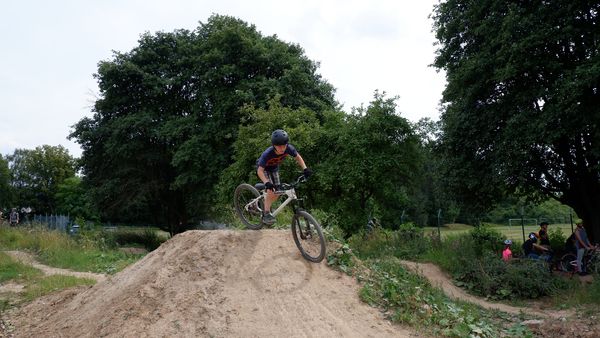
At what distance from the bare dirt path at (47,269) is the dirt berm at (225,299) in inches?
171

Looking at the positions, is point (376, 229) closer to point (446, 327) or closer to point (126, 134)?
point (446, 327)

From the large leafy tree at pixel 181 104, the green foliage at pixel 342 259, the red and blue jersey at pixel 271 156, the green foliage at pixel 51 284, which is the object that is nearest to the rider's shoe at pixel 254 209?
the red and blue jersey at pixel 271 156

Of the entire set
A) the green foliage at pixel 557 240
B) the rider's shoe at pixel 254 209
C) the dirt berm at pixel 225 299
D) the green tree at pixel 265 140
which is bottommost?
the green foliage at pixel 557 240

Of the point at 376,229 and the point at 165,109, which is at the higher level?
the point at 165,109

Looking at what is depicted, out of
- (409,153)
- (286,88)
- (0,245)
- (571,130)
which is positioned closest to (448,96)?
(409,153)

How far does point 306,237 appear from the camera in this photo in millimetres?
7504

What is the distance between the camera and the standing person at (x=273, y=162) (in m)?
7.28

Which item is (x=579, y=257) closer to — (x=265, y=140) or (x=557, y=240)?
(x=557, y=240)

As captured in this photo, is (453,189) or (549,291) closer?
(549,291)

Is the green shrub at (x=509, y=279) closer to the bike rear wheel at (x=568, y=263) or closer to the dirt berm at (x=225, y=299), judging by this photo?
the bike rear wheel at (x=568, y=263)

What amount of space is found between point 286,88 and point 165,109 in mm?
8269

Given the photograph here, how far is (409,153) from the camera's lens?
18.5 metres

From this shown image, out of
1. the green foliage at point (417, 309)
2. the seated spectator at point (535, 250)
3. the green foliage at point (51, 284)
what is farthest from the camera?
the seated spectator at point (535, 250)

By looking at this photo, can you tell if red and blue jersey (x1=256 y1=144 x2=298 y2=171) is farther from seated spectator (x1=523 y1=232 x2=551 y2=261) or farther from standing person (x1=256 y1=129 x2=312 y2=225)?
seated spectator (x1=523 y1=232 x2=551 y2=261)
